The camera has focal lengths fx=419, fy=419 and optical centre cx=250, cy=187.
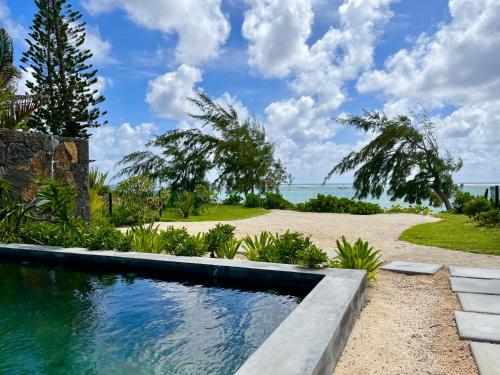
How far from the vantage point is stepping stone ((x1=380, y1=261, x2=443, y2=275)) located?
14.6ft

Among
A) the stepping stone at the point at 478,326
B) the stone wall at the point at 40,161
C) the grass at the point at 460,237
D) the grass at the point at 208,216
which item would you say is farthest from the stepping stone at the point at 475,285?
the grass at the point at 208,216

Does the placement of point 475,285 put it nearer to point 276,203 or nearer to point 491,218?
point 491,218

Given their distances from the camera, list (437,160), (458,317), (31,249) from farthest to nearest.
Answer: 1. (437,160)
2. (31,249)
3. (458,317)

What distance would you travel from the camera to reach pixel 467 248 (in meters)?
6.00

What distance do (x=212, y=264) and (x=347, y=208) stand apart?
9.56 metres

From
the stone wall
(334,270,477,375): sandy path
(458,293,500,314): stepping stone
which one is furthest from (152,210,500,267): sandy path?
the stone wall

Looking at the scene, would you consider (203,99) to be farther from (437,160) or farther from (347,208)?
(437,160)

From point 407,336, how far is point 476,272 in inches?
81.4

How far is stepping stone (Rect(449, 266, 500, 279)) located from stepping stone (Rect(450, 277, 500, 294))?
0.17m

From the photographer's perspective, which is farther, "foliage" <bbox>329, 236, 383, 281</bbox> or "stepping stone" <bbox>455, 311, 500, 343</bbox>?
"foliage" <bbox>329, 236, 383, 281</bbox>

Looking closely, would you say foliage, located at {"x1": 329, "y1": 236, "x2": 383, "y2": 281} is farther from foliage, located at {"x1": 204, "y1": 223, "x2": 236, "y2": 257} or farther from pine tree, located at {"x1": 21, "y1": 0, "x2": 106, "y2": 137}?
pine tree, located at {"x1": 21, "y1": 0, "x2": 106, "y2": 137}

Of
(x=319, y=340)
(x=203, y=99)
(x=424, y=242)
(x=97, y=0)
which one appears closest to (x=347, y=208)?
(x=424, y=242)

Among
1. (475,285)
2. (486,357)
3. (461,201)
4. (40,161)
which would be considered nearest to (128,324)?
(486,357)

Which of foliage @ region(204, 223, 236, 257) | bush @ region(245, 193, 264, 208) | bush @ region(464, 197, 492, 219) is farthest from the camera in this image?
bush @ region(245, 193, 264, 208)
